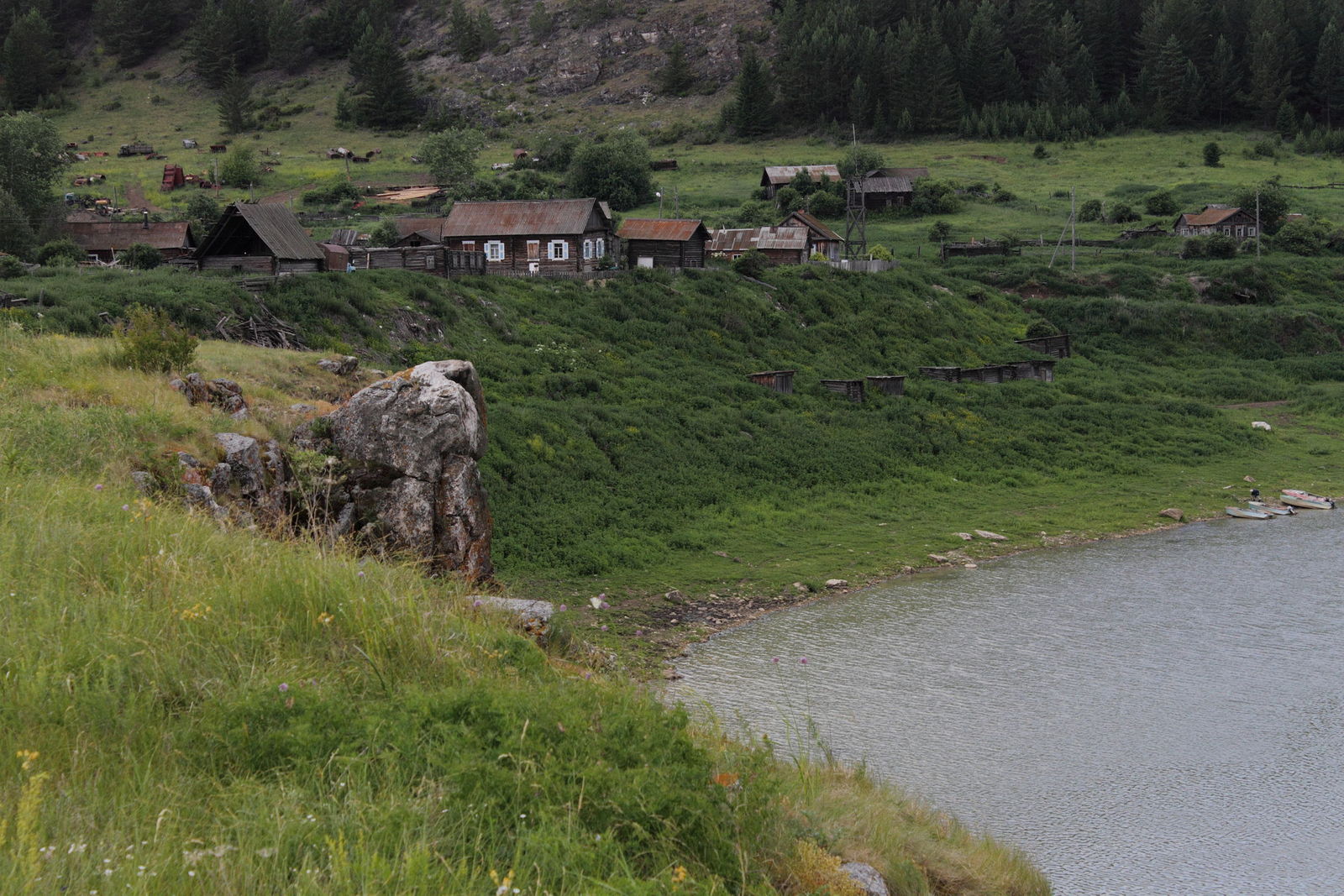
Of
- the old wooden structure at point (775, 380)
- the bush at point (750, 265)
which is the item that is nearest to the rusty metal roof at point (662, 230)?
the bush at point (750, 265)

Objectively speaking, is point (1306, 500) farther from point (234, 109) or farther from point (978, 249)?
point (234, 109)

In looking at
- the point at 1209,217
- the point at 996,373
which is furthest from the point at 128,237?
the point at 1209,217

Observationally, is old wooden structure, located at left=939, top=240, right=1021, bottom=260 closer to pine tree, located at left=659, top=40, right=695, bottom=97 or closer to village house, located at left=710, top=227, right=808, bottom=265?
village house, located at left=710, top=227, right=808, bottom=265

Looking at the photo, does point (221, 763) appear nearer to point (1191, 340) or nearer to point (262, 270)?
point (262, 270)

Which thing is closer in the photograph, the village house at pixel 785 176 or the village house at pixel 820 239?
the village house at pixel 820 239

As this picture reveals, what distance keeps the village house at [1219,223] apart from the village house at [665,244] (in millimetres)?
42759

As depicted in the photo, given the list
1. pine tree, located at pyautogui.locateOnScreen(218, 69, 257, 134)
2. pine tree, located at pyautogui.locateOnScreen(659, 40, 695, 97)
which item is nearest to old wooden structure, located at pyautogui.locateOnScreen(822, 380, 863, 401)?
pine tree, located at pyautogui.locateOnScreen(218, 69, 257, 134)

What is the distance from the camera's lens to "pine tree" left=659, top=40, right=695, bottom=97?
154000mm

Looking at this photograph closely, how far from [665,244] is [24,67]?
12610 centimetres

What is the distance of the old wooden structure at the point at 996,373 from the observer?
48.8 m

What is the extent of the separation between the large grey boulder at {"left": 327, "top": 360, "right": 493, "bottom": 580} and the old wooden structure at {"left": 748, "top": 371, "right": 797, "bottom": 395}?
1058 inches

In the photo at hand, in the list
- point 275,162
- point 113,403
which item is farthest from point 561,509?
point 275,162

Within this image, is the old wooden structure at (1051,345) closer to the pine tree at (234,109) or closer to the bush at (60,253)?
the bush at (60,253)

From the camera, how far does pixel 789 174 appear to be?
338 ft
